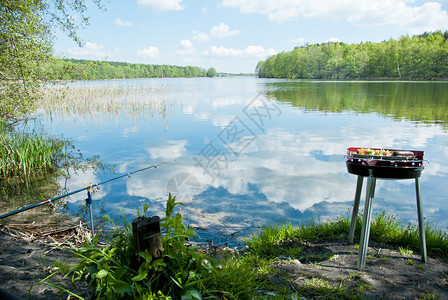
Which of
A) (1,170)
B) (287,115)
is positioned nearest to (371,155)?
(1,170)

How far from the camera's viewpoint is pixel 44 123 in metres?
18.9

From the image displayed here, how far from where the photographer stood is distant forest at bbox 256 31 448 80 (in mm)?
80312

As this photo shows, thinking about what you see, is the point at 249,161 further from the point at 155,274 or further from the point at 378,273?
the point at 155,274

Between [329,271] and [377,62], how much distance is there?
11162 centimetres

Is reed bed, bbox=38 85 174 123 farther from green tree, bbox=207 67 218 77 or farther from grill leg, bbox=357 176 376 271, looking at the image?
green tree, bbox=207 67 218 77

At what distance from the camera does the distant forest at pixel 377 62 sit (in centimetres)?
8031

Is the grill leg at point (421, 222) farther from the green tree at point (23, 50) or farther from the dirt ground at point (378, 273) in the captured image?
the green tree at point (23, 50)

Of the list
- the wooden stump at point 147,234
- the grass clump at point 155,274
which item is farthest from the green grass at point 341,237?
the wooden stump at point 147,234

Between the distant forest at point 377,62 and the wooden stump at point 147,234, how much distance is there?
313 ft

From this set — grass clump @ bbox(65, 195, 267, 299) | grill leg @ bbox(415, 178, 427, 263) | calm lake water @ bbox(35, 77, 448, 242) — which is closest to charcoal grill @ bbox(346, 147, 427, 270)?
grill leg @ bbox(415, 178, 427, 263)

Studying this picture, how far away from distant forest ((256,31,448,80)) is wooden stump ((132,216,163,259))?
9531 centimetres

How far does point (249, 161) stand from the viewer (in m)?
10.3

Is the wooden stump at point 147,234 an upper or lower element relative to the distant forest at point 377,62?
lower

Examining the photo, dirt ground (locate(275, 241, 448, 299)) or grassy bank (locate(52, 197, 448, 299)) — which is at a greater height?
grassy bank (locate(52, 197, 448, 299))
